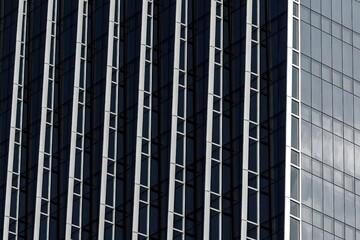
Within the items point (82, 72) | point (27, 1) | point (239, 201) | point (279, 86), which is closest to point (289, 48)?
point (279, 86)

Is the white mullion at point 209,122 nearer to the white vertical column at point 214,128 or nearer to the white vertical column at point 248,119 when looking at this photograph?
the white vertical column at point 214,128

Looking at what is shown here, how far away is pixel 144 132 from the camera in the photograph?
145 meters

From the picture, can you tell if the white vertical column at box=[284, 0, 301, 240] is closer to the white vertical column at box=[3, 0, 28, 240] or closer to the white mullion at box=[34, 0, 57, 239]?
the white mullion at box=[34, 0, 57, 239]

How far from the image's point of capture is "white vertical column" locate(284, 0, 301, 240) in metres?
131

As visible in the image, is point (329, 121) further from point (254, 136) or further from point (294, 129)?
point (254, 136)

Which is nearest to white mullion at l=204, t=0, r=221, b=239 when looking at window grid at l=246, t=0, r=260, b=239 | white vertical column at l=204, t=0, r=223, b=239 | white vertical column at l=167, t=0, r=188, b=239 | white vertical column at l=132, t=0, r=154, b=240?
white vertical column at l=204, t=0, r=223, b=239

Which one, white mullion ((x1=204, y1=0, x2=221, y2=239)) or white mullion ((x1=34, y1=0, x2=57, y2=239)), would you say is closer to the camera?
white mullion ((x1=204, y1=0, x2=221, y2=239))

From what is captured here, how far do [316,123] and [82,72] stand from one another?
81.5 feet

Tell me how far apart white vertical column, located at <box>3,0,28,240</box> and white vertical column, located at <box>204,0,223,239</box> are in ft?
76.9

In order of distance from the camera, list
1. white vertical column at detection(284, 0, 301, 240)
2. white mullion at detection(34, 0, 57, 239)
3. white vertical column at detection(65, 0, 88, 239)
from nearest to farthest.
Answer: white vertical column at detection(284, 0, 301, 240)
white vertical column at detection(65, 0, 88, 239)
white mullion at detection(34, 0, 57, 239)

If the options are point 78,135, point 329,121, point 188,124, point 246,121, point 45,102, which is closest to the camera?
point 246,121

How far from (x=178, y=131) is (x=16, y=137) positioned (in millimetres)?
21434

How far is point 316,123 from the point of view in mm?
136000

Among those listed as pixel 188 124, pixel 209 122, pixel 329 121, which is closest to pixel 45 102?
pixel 188 124
